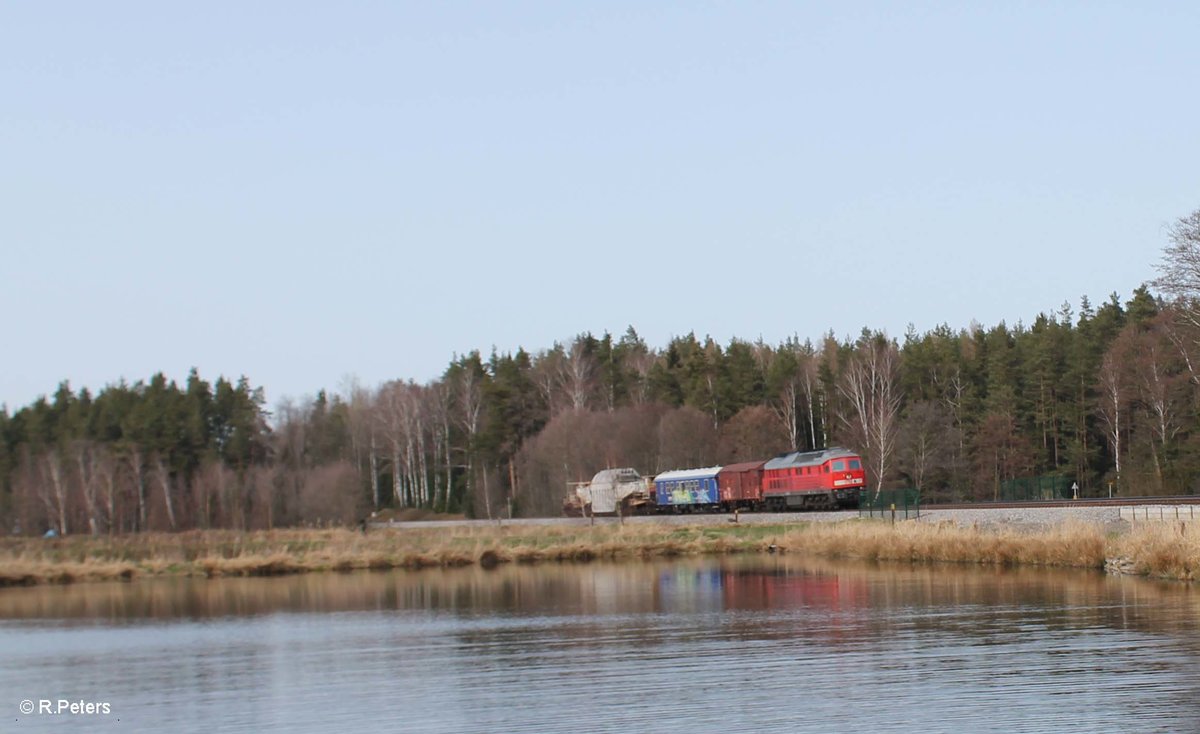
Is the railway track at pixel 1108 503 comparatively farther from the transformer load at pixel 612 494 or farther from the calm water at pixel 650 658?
the transformer load at pixel 612 494

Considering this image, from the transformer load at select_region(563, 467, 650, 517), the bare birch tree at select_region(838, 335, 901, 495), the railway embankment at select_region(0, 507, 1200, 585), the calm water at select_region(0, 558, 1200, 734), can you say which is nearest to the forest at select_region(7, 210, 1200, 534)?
the bare birch tree at select_region(838, 335, 901, 495)

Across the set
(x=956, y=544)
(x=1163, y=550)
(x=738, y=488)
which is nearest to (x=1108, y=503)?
(x=956, y=544)

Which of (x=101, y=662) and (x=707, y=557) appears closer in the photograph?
(x=101, y=662)

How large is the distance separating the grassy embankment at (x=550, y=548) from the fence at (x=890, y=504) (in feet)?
8.53

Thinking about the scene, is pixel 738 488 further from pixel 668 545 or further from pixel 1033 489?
pixel 668 545

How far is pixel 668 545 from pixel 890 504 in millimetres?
10464

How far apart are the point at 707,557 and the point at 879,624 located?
23.9 m

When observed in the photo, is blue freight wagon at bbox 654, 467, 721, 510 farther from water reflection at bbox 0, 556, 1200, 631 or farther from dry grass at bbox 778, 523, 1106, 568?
water reflection at bbox 0, 556, 1200, 631

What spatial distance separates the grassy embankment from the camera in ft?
125

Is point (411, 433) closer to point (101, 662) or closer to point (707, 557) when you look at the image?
point (707, 557)

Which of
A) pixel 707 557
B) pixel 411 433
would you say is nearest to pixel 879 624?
pixel 707 557

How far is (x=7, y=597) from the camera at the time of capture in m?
45.2

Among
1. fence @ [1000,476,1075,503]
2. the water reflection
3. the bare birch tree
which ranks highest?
the bare birch tree

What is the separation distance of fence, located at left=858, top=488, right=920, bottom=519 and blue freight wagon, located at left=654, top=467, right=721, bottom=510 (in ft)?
37.0
